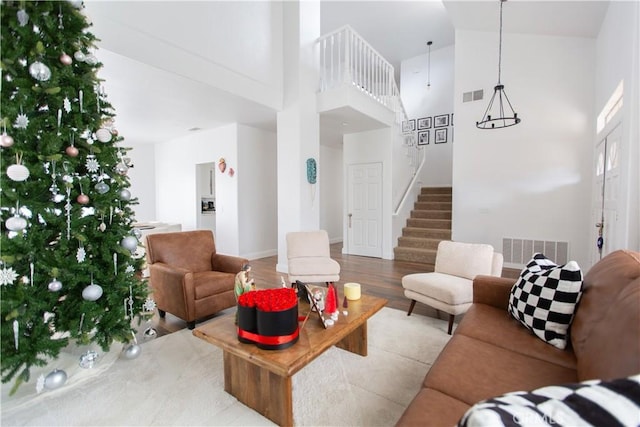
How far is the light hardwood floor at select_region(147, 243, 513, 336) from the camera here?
9.66ft

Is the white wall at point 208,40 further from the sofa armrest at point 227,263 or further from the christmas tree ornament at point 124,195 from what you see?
the sofa armrest at point 227,263

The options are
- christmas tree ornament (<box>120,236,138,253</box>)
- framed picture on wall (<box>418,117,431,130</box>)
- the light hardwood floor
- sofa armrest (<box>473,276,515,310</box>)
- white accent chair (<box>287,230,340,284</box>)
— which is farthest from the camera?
framed picture on wall (<box>418,117,431,130</box>)

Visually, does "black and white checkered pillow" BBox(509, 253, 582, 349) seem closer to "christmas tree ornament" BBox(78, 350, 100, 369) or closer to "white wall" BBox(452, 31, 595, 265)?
"christmas tree ornament" BBox(78, 350, 100, 369)

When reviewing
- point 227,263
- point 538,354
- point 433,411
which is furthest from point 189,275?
point 538,354

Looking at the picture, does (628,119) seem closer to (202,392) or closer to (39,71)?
(202,392)

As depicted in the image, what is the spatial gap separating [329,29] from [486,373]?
25.7 feet

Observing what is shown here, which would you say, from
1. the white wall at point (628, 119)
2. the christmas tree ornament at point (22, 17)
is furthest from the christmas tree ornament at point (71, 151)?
the white wall at point (628, 119)

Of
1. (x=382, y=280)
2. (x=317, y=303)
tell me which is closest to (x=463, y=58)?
(x=382, y=280)

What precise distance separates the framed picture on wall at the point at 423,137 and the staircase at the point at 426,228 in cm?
158

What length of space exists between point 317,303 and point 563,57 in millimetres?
5723

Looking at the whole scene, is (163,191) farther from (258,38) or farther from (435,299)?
(435,299)

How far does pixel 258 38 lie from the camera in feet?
14.5

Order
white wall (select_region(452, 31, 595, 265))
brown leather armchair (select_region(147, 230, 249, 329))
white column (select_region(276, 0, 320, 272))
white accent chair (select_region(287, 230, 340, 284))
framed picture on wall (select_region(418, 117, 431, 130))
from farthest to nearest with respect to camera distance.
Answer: framed picture on wall (select_region(418, 117, 431, 130)) < white column (select_region(276, 0, 320, 272)) < white wall (select_region(452, 31, 595, 265)) < white accent chair (select_region(287, 230, 340, 284)) < brown leather armchair (select_region(147, 230, 249, 329))

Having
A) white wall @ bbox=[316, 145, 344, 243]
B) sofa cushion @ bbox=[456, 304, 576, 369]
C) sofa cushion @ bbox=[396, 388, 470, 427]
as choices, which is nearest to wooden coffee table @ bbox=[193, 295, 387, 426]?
sofa cushion @ bbox=[396, 388, 470, 427]
